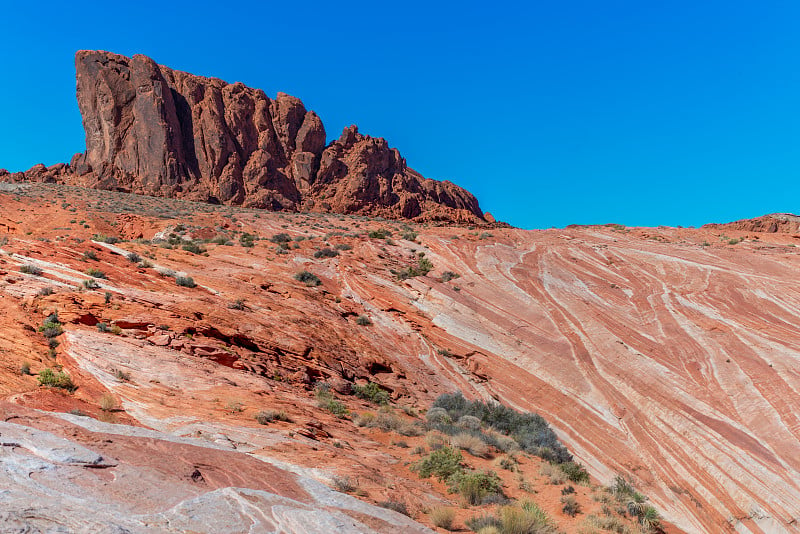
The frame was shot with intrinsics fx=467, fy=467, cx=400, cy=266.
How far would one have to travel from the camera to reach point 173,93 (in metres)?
72.9

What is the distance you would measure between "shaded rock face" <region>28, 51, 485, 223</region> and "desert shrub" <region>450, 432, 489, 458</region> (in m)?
60.5

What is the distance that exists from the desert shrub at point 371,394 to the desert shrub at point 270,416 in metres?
4.22

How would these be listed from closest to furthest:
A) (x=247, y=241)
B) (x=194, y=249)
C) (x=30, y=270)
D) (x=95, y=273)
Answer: (x=30, y=270) → (x=95, y=273) → (x=194, y=249) → (x=247, y=241)

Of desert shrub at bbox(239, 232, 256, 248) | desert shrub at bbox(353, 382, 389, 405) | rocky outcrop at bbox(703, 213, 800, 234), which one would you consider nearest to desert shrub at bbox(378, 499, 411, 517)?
desert shrub at bbox(353, 382, 389, 405)

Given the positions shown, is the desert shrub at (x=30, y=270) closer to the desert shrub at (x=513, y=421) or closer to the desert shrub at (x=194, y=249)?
the desert shrub at (x=194, y=249)

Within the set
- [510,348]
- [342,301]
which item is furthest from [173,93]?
[510,348]

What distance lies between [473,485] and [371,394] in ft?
20.0

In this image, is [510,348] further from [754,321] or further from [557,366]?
[754,321]

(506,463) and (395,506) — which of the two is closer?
(395,506)

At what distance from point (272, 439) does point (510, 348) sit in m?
13.1

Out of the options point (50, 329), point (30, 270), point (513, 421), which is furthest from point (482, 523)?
point (30, 270)

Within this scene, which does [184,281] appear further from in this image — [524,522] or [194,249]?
[524,522]

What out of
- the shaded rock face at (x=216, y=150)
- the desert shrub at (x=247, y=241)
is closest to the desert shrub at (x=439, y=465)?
the desert shrub at (x=247, y=241)

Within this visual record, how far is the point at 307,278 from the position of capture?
22.3 meters
